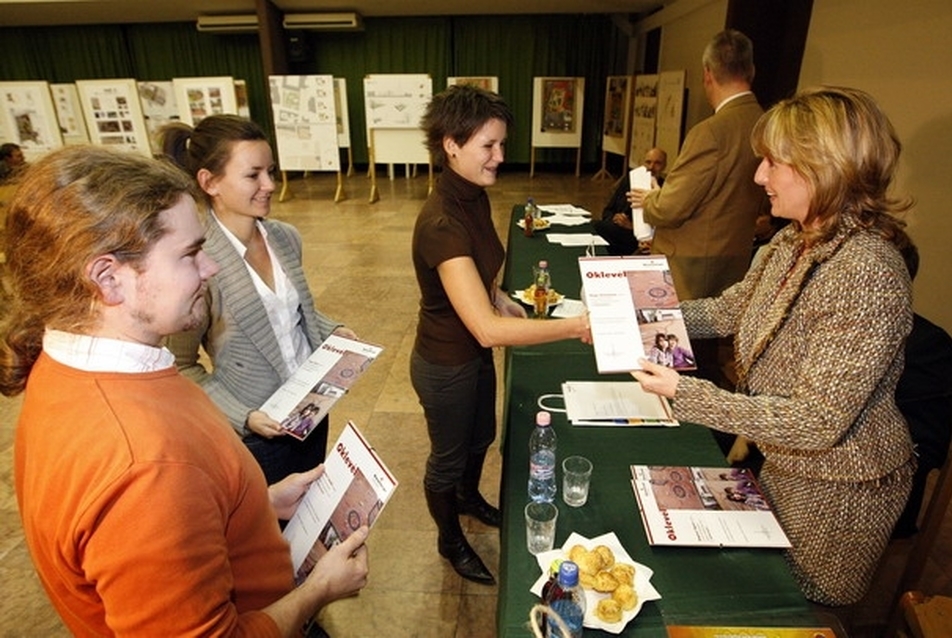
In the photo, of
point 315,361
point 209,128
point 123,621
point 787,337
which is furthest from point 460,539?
point 209,128

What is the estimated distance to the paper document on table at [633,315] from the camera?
143cm

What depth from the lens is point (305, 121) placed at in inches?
334

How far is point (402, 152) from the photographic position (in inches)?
368

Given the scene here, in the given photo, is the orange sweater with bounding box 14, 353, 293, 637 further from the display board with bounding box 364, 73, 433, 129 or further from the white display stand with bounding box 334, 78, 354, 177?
the white display stand with bounding box 334, 78, 354, 177

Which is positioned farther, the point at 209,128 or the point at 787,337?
the point at 209,128

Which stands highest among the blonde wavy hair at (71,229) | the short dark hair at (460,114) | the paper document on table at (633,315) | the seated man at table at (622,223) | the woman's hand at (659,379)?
the short dark hair at (460,114)

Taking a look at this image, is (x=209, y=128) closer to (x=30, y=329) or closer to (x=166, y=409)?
(x=30, y=329)

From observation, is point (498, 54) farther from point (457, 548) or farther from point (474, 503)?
point (457, 548)

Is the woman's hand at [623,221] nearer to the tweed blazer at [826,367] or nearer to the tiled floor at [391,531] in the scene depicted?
the tiled floor at [391,531]

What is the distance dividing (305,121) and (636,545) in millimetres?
8662

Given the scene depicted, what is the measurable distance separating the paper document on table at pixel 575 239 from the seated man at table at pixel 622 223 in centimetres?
71

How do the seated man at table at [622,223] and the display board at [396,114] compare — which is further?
the display board at [396,114]

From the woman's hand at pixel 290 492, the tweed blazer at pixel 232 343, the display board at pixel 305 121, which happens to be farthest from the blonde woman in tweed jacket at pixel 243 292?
the display board at pixel 305 121

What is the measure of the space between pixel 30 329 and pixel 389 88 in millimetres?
8866
